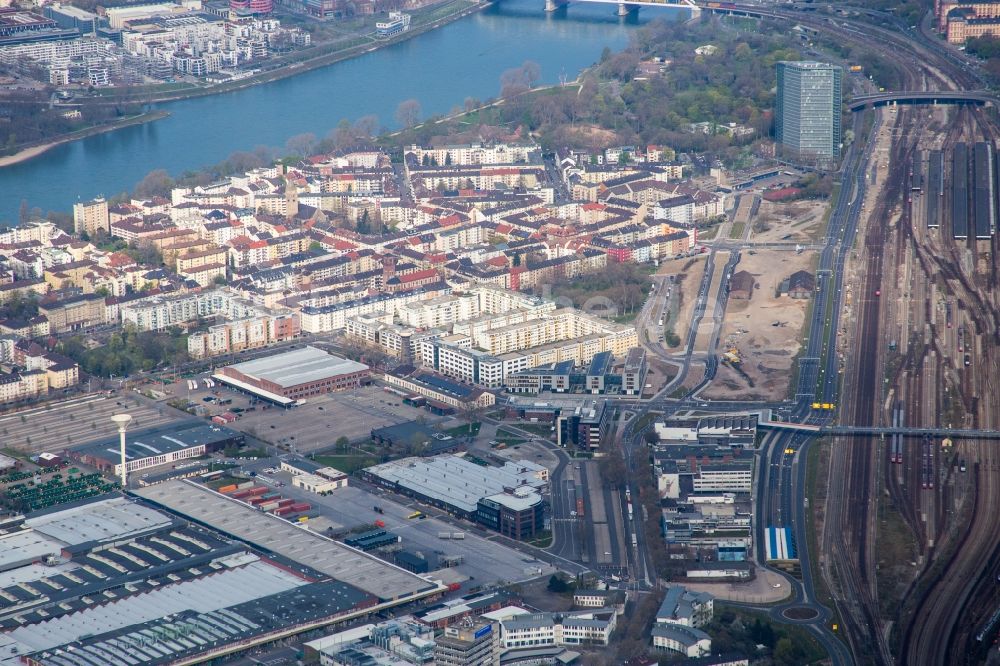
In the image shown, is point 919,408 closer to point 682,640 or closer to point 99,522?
point 682,640

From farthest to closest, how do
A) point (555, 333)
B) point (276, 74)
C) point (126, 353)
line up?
point (276, 74)
point (555, 333)
point (126, 353)

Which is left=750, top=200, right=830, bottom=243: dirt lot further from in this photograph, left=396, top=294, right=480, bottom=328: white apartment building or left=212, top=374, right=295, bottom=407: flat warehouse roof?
left=212, top=374, right=295, bottom=407: flat warehouse roof

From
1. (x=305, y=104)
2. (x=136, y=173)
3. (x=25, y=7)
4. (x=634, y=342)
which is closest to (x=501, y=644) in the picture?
(x=634, y=342)

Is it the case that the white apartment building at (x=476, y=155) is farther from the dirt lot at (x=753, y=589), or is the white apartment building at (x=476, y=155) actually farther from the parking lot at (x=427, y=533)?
the dirt lot at (x=753, y=589)

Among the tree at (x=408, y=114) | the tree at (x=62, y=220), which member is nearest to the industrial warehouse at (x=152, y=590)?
the tree at (x=62, y=220)

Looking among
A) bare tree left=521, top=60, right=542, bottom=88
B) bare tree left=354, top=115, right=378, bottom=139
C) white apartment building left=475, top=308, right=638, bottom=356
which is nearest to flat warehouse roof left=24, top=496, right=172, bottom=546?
white apartment building left=475, top=308, right=638, bottom=356

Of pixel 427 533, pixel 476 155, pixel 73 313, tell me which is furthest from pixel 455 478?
pixel 476 155
